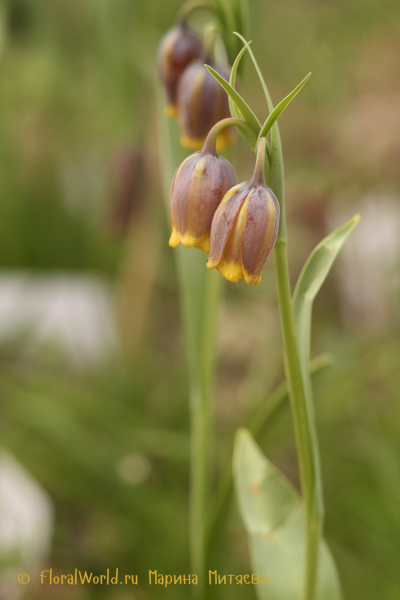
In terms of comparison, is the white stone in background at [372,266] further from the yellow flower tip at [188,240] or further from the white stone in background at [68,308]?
the yellow flower tip at [188,240]

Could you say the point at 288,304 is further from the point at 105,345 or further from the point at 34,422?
the point at 105,345

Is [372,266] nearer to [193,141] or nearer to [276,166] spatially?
[193,141]

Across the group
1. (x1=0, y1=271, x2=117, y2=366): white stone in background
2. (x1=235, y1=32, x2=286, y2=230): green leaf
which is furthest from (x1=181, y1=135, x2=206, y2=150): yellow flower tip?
(x1=0, y1=271, x2=117, y2=366): white stone in background

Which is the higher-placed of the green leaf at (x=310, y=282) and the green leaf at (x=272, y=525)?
the green leaf at (x=310, y=282)

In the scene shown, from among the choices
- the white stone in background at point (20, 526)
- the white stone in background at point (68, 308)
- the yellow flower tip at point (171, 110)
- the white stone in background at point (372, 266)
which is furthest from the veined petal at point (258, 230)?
the white stone in background at point (68, 308)

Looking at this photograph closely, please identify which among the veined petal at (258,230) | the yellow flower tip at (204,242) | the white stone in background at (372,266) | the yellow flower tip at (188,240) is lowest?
the veined petal at (258,230)

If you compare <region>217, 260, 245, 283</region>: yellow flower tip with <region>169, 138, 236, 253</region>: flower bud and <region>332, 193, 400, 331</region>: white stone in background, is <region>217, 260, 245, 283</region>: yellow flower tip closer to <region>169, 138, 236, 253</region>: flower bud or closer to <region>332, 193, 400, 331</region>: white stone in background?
<region>169, 138, 236, 253</region>: flower bud

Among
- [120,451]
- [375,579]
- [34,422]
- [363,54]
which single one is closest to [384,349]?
[375,579]
